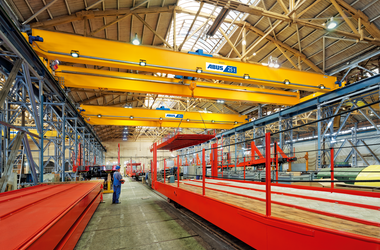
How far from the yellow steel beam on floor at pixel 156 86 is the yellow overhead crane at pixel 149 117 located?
8.15ft

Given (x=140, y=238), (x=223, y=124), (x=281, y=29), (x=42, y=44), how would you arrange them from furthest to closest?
1. (x=223, y=124)
2. (x=281, y=29)
3. (x=42, y=44)
4. (x=140, y=238)

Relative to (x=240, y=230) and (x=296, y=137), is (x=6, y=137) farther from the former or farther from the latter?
(x=296, y=137)

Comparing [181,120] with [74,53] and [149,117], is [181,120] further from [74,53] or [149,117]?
[149,117]

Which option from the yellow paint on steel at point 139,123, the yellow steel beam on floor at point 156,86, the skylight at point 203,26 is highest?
the skylight at point 203,26

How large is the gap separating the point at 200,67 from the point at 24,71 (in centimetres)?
574

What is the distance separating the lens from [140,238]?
4.67 metres

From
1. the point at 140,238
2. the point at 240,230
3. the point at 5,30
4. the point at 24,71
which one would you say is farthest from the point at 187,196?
the point at 5,30

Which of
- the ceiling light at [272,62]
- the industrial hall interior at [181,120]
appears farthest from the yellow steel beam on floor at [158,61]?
the ceiling light at [272,62]

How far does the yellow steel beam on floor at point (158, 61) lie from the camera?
7.04 m

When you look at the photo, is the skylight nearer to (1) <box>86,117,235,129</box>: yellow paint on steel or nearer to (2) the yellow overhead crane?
(2) the yellow overhead crane

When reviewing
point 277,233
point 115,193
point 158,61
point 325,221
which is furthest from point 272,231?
point 115,193

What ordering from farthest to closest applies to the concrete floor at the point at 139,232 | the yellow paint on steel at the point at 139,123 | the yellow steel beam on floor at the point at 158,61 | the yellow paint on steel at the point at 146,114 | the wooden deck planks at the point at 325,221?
the yellow paint on steel at the point at 139,123 < the yellow paint on steel at the point at 146,114 < the yellow steel beam on floor at the point at 158,61 < the concrete floor at the point at 139,232 < the wooden deck planks at the point at 325,221

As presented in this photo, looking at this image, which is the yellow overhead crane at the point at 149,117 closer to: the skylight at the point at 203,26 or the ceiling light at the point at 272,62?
the skylight at the point at 203,26

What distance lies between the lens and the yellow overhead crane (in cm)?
1416
